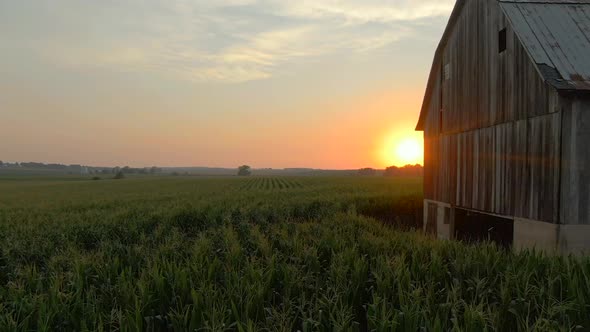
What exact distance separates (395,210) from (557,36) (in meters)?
14.2

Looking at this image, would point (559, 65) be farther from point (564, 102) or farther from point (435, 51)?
point (435, 51)

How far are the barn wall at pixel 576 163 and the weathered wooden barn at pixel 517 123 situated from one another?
24 millimetres

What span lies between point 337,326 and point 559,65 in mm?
9631

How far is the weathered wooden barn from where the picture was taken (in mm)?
9781

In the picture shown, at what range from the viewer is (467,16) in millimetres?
15016

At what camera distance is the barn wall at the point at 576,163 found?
973 cm

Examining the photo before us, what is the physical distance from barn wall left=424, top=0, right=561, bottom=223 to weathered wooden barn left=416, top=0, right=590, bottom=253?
0.03m

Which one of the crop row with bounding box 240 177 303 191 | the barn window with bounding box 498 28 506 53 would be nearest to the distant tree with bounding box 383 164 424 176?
the crop row with bounding box 240 177 303 191

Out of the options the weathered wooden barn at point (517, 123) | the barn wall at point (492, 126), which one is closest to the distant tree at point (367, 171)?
the barn wall at point (492, 126)

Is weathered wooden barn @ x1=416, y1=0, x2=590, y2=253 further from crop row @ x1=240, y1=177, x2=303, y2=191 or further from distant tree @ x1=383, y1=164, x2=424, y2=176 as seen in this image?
distant tree @ x1=383, y1=164, x2=424, y2=176

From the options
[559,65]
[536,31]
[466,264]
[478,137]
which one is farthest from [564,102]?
[466,264]

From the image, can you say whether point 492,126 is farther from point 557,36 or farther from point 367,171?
point 367,171

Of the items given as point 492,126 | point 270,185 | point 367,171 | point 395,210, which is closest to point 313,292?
point 492,126

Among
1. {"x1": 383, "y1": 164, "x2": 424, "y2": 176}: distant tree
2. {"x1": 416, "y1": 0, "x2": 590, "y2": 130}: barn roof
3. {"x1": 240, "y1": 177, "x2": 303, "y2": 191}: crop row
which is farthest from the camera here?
{"x1": 383, "y1": 164, "x2": 424, "y2": 176}: distant tree
